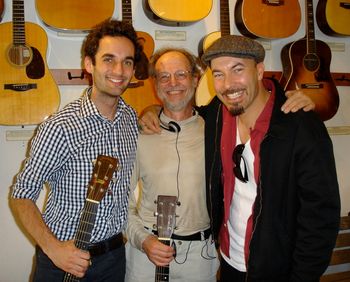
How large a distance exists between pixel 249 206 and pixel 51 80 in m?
1.53

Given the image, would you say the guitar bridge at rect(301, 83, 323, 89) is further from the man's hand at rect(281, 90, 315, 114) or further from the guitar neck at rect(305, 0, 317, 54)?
the man's hand at rect(281, 90, 315, 114)

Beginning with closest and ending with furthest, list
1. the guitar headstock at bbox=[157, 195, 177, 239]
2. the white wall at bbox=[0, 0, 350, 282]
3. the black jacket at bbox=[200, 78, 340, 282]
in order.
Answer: the black jacket at bbox=[200, 78, 340, 282]
the guitar headstock at bbox=[157, 195, 177, 239]
the white wall at bbox=[0, 0, 350, 282]

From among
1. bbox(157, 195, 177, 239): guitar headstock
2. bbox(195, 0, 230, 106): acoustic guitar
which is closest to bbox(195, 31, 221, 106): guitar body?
bbox(195, 0, 230, 106): acoustic guitar

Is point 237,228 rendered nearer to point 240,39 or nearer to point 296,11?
point 240,39

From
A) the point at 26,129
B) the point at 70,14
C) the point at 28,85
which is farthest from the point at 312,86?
the point at 26,129

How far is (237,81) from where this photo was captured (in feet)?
4.90

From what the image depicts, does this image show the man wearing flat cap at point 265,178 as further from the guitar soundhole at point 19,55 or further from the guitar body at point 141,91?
the guitar soundhole at point 19,55

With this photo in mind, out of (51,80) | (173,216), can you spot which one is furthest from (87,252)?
(51,80)

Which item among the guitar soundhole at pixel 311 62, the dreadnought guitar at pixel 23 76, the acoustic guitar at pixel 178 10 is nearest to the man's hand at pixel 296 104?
the acoustic guitar at pixel 178 10

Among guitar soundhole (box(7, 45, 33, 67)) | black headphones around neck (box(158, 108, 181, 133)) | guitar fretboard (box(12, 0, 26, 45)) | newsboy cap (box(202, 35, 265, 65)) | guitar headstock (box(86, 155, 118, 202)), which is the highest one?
guitar fretboard (box(12, 0, 26, 45))

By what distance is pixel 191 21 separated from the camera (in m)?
2.42

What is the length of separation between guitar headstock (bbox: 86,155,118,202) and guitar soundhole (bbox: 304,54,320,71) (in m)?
1.88

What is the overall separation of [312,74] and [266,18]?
57 cm

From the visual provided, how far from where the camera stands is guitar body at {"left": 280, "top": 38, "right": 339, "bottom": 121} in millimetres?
2637
